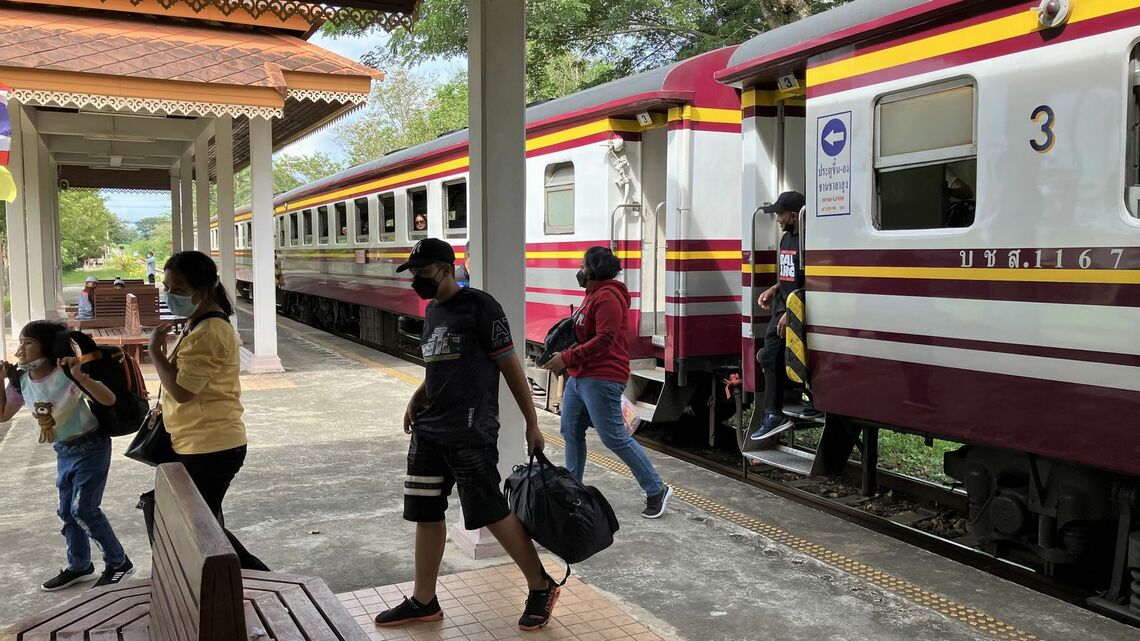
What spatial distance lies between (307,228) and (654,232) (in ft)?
43.8

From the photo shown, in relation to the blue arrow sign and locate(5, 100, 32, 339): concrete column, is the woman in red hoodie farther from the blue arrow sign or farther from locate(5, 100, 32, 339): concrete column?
locate(5, 100, 32, 339): concrete column

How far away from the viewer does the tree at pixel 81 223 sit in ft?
195

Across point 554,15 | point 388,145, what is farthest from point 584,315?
point 388,145

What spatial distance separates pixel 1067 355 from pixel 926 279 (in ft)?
2.88

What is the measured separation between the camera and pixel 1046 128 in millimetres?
4172

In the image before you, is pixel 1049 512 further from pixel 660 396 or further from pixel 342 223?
pixel 342 223

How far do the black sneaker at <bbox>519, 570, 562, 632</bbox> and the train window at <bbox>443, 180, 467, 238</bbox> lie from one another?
24.6 ft

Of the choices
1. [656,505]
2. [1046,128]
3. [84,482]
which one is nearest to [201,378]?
[84,482]

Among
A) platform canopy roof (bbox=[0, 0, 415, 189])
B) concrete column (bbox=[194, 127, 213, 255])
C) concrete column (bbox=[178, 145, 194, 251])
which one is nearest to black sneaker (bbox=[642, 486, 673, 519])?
platform canopy roof (bbox=[0, 0, 415, 189])

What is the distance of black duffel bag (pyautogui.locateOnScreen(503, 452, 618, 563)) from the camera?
372 cm

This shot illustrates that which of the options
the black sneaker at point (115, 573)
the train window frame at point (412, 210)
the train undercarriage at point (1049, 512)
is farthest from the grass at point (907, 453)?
the train window frame at point (412, 210)

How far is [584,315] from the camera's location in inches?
215

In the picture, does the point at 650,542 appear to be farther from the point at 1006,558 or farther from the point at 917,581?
the point at 1006,558

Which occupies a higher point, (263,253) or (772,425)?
(263,253)
